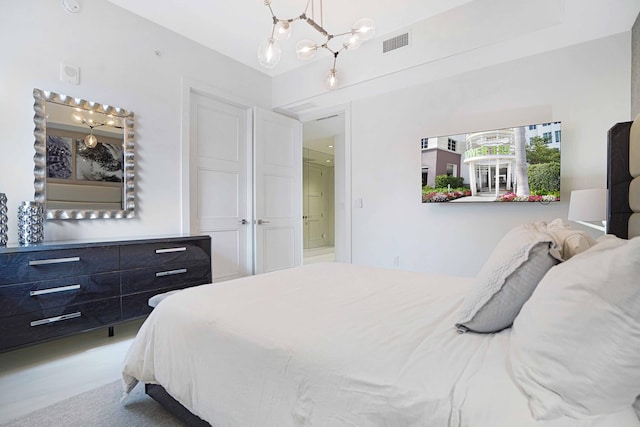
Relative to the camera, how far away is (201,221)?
12.0 feet

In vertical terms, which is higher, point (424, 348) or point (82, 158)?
point (82, 158)

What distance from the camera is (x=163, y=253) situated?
2.71 m

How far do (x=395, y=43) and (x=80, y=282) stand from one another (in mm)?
3703

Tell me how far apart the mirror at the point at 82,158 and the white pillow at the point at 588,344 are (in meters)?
3.22

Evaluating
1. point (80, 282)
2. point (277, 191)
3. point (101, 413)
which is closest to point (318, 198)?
point (277, 191)

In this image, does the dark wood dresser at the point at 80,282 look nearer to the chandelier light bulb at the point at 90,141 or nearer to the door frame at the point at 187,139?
the door frame at the point at 187,139

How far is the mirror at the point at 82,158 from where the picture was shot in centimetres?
250

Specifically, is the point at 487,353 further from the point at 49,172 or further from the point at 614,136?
the point at 49,172

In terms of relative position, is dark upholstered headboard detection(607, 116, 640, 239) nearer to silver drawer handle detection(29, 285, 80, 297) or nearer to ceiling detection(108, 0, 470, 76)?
ceiling detection(108, 0, 470, 76)

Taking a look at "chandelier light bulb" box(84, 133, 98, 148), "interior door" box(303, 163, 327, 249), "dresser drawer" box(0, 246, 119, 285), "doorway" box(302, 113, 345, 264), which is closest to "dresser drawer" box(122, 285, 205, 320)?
"dresser drawer" box(0, 246, 119, 285)

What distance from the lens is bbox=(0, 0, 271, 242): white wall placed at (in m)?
2.39

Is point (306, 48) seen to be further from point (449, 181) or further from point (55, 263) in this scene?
point (55, 263)

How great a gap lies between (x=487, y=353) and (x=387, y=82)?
11.4 feet

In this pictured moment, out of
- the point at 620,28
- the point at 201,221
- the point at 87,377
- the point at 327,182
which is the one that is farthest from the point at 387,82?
the point at 327,182
